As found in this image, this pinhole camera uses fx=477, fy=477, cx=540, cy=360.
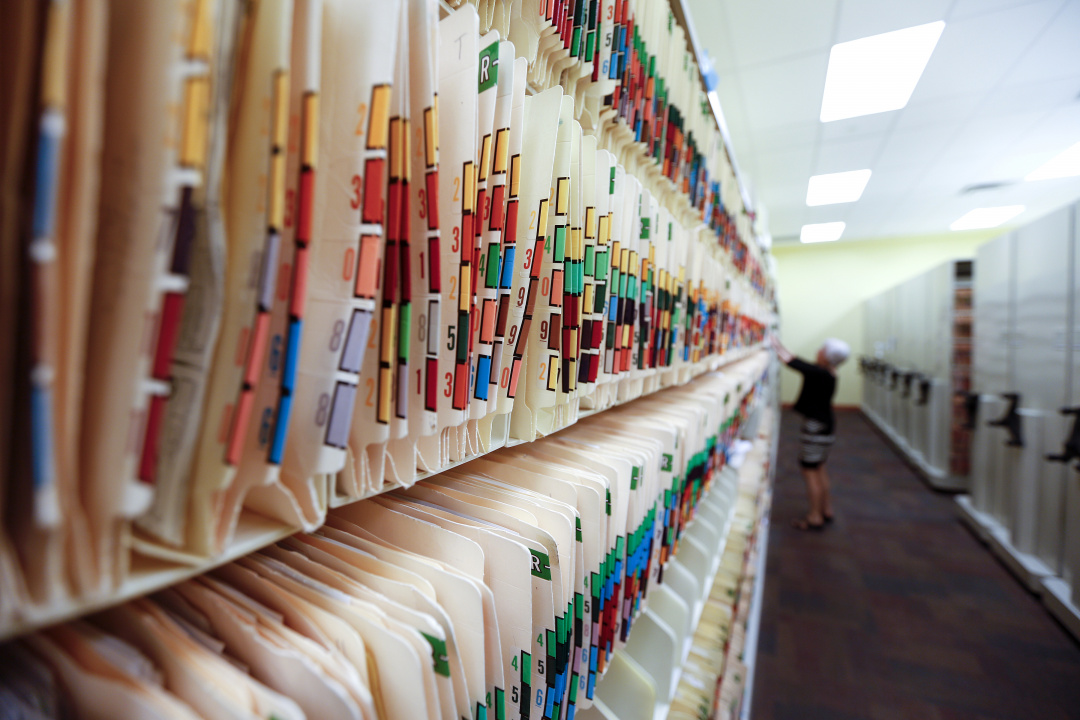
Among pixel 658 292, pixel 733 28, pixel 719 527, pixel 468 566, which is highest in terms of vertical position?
pixel 733 28

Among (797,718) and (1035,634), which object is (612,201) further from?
(1035,634)

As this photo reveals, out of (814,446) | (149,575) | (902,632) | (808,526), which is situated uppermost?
(149,575)

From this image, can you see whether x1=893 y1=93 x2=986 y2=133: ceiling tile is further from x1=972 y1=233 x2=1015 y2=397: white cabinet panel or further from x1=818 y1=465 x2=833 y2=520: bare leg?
x1=818 y1=465 x2=833 y2=520: bare leg

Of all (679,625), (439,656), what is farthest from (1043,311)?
(439,656)

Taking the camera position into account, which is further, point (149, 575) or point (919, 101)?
point (919, 101)

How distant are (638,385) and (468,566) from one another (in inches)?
28.3

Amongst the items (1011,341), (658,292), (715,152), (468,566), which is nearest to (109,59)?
(468,566)

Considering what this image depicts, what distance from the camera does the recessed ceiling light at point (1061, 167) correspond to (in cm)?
518

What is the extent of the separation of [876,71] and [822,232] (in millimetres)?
6155

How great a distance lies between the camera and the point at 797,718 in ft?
7.01

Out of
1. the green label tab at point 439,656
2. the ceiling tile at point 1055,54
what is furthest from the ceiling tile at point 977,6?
the green label tab at point 439,656

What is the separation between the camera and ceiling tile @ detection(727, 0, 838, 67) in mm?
2852

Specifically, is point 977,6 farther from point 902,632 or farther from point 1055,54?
point 902,632

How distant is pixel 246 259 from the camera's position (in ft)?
1.12
